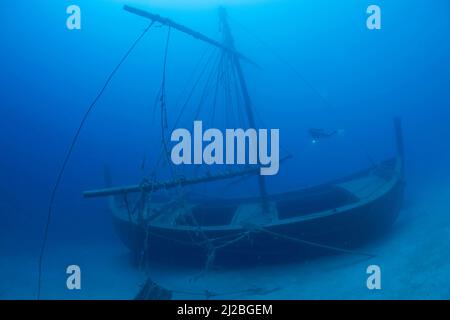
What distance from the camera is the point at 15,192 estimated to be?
1809 centimetres

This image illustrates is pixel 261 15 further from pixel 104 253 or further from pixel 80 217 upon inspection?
pixel 104 253

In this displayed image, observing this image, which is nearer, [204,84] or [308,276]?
[308,276]

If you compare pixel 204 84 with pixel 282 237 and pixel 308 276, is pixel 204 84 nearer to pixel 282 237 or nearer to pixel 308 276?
pixel 282 237

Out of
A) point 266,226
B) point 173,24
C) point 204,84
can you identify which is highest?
point 204,84

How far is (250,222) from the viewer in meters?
6.11

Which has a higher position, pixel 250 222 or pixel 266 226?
pixel 250 222

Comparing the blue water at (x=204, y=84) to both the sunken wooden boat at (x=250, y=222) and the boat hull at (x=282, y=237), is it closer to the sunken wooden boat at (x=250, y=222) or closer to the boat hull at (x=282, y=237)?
the sunken wooden boat at (x=250, y=222)

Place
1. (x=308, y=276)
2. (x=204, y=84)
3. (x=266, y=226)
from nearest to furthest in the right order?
(x=308, y=276) < (x=266, y=226) < (x=204, y=84)

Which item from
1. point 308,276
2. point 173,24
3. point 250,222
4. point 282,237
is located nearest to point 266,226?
point 282,237

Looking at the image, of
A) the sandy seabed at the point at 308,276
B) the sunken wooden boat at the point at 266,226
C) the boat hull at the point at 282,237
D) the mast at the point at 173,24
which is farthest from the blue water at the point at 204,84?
the mast at the point at 173,24

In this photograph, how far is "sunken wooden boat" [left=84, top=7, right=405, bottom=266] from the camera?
5.43m

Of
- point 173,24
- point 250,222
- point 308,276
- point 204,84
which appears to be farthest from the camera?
point 204,84
